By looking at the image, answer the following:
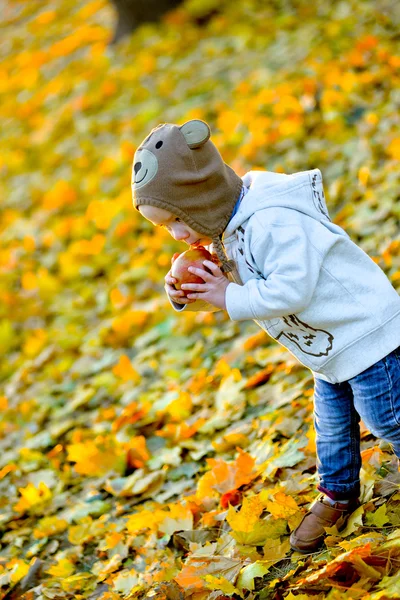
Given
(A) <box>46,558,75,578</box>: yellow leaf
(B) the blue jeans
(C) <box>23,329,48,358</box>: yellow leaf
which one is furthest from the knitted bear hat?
(C) <box>23,329,48,358</box>: yellow leaf

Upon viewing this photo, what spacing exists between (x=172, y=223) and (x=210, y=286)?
0.69 feet

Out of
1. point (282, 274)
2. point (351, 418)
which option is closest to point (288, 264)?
point (282, 274)

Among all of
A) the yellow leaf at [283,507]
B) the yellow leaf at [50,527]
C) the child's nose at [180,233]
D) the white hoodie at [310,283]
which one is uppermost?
the child's nose at [180,233]

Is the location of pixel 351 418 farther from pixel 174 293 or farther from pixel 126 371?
pixel 126 371

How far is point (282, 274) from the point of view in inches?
73.6

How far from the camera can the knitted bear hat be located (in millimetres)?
1941

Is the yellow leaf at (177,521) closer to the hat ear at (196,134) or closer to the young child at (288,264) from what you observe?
the young child at (288,264)

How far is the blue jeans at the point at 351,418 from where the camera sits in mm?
1964

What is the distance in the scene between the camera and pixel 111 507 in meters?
2.97

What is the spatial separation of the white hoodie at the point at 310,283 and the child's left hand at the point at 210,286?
49 mm

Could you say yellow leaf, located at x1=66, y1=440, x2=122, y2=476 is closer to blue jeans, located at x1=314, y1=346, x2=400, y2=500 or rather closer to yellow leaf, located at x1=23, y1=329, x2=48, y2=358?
blue jeans, located at x1=314, y1=346, x2=400, y2=500

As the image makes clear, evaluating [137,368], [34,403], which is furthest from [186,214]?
[34,403]

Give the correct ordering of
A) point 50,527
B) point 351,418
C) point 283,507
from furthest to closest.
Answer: point 50,527 < point 283,507 < point 351,418

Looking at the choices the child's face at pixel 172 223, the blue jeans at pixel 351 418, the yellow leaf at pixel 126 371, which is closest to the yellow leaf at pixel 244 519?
the blue jeans at pixel 351 418
